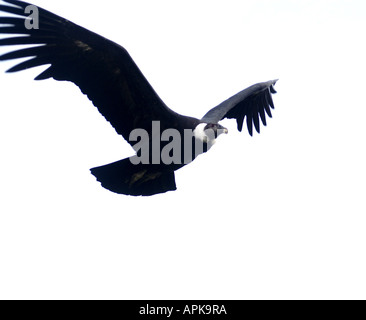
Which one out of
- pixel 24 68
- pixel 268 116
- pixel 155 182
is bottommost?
pixel 155 182

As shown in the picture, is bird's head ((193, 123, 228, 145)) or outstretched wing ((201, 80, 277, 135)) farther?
outstretched wing ((201, 80, 277, 135))

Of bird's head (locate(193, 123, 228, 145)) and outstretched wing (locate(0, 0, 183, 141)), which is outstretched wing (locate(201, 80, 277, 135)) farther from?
outstretched wing (locate(0, 0, 183, 141))

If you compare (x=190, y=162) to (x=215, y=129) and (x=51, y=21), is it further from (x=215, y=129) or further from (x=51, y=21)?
(x=51, y=21)

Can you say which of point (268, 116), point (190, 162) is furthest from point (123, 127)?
point (268, 116)

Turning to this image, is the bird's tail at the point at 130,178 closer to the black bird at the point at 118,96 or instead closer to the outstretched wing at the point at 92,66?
the black bird at the point at 118,96

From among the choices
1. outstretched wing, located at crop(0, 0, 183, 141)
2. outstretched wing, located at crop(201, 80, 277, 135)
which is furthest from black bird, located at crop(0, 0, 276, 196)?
A: outstretched wing, located at crop(201, 80, 277, 135)

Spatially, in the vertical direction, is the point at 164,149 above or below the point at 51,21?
below

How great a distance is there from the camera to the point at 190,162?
922 centimetres

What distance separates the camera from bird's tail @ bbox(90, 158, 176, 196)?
904 centimetres

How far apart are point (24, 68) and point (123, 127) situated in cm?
175

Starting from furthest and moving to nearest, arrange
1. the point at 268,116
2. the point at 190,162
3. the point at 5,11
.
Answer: the point at 268,116, the point at 190,162, the point at 5,11

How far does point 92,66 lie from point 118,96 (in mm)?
568

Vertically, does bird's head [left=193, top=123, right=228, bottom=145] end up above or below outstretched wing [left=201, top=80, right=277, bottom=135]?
below

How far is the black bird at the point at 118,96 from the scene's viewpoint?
7.88 metres
